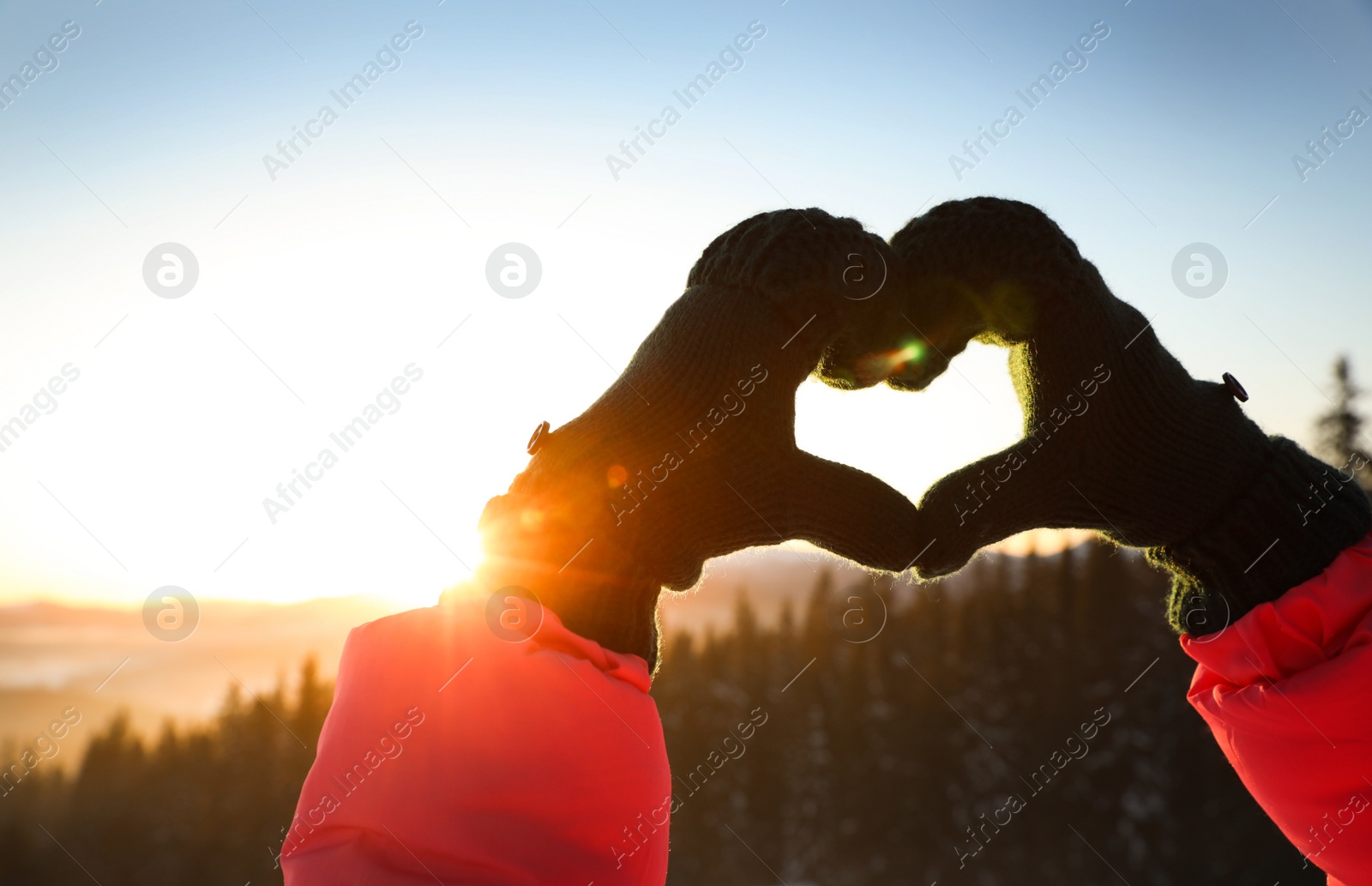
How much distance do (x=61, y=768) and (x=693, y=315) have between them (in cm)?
2955

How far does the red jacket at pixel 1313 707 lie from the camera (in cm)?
109

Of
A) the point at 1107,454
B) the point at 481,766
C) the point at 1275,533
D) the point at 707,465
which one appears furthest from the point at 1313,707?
the point at 481,766

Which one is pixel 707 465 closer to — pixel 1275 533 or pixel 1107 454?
pixel 1107 454

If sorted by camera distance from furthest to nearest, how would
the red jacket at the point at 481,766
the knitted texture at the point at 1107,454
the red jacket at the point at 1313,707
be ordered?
the knitted texture at the point at 1107,454
the red jacket at the point at 1313,707
the red jacket at the point at 481,766

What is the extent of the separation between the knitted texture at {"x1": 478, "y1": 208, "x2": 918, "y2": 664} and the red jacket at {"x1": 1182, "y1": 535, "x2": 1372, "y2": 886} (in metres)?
0.52

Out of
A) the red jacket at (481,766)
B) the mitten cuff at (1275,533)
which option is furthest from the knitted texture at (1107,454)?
the red jacket at (481,766)

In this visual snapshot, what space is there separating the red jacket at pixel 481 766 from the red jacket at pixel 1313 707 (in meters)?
0.86

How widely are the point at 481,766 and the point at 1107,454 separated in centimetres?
101

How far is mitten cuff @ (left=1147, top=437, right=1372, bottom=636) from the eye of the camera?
1184 millimetres

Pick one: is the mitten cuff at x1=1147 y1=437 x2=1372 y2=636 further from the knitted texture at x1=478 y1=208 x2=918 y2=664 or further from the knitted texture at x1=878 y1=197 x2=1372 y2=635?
Answer: the knitted texture at x1=478 y1=208 x2=918 y2=664

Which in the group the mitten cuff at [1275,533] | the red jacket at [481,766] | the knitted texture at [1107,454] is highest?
the red jacket at [481,766]

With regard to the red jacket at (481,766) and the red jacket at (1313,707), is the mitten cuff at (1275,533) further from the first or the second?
the red jacket at (481,766)

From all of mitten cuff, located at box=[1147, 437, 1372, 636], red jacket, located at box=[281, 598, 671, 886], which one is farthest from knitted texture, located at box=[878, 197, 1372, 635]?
red jacket, located at box=[281, 598, 671, 886]

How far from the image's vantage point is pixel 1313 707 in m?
1.10
